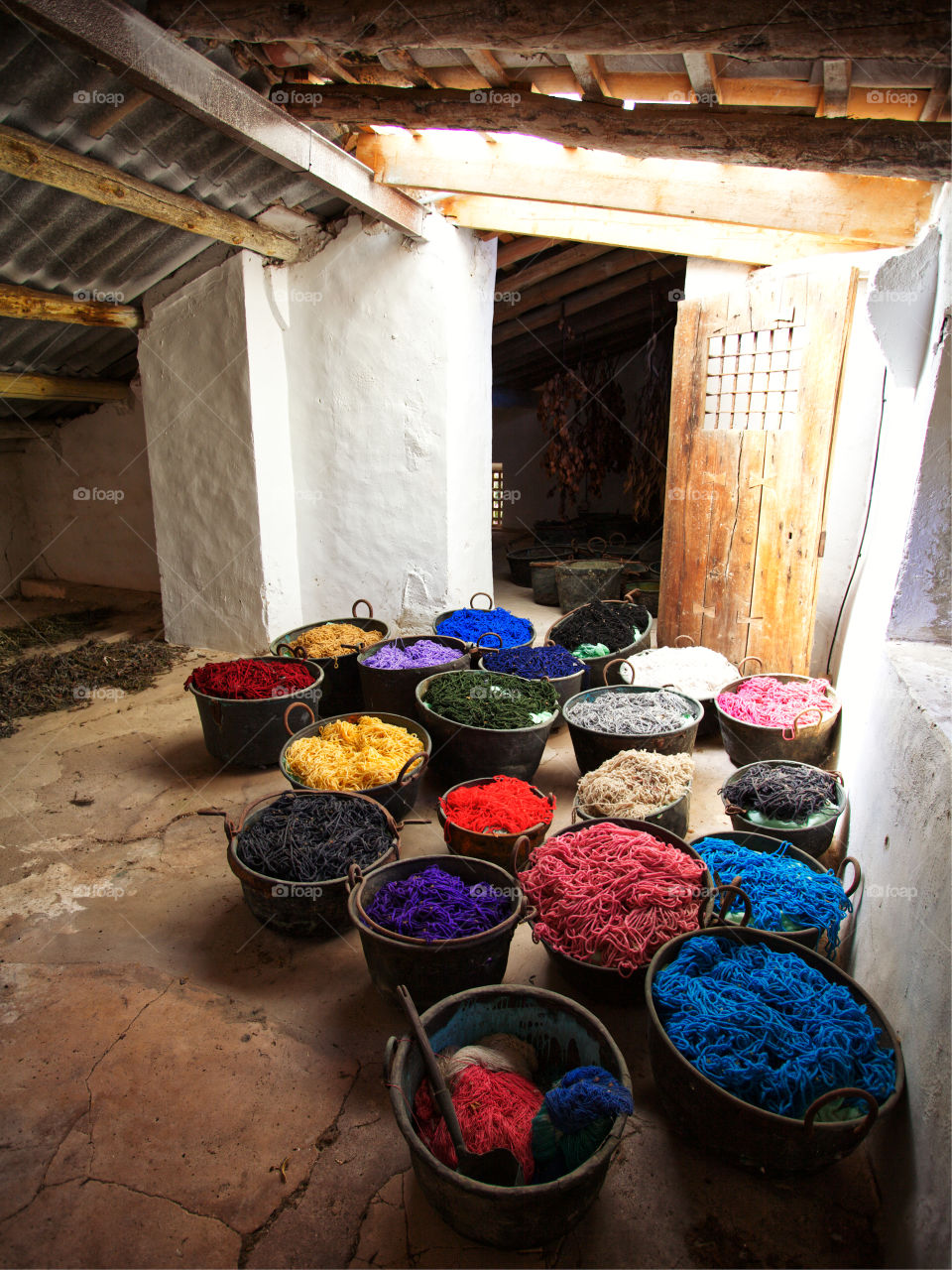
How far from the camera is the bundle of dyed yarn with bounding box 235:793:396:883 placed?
8.96 feet

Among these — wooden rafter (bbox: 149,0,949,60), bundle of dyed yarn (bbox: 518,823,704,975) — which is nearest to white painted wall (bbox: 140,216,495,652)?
wooden rafter (bbox: 149,0,949,60)

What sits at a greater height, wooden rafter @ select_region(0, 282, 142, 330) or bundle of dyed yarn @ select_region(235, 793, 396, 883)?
wooden rafter @ select_region(0, 282, 142, 330)

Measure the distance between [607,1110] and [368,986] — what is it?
1210 millimetres

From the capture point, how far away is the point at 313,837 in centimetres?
286

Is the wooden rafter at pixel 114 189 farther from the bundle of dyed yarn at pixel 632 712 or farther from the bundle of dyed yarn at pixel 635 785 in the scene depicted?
Answer: the bundle of dyed yarn at pixel 635 785

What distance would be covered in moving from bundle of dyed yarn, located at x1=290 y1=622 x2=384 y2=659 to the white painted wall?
2.43 feet

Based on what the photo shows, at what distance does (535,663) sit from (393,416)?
224cm

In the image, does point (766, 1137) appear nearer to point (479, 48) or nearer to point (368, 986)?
point (368, 986)

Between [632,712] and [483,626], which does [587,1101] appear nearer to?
[632,712]

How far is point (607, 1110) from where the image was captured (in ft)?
5.53

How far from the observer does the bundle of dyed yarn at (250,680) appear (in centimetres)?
404

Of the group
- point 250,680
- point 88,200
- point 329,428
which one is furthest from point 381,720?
point 88,200

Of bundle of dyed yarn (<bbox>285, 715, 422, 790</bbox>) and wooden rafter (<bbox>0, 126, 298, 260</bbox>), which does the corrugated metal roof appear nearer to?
wooden rafter (<bbox>0, 126, 298, 260</bbox>)

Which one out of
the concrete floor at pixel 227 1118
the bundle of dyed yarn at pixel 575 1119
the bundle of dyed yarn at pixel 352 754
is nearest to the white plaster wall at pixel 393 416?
the bundle of dyed yarn at pixel 352 754
